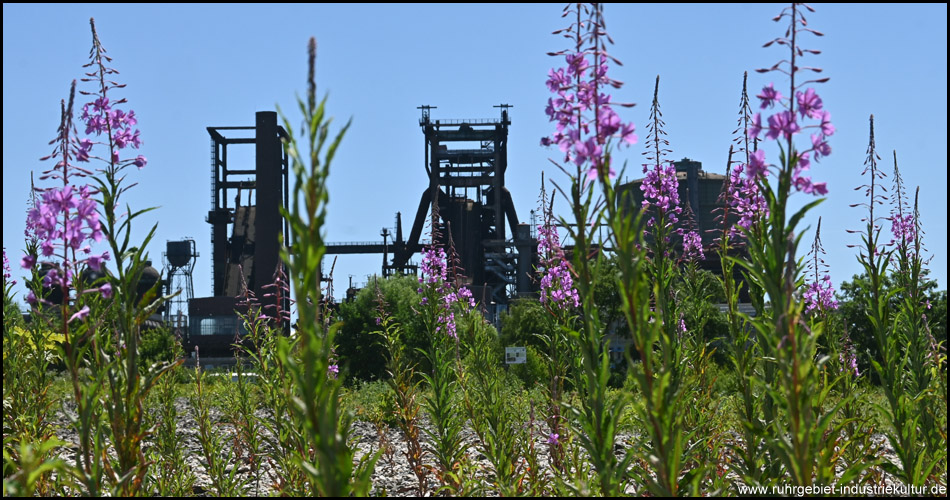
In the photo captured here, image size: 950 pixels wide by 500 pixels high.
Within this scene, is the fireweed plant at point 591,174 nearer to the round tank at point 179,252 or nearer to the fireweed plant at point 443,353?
the fireweed plant at point 443,353

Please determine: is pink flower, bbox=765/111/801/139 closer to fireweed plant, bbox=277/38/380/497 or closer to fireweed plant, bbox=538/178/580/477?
fireweed plant, bbox=277/38/380/497

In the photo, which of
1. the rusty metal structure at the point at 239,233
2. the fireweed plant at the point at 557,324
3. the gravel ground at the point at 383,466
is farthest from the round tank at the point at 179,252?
the fireweed plant at the point at 557,324

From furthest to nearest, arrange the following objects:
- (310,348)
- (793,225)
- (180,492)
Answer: (180,492)
(793,225)
(310,348)

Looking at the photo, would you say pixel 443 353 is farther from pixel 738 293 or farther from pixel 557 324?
pixel 738 293

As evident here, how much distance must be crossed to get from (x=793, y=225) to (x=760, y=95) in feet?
2.23

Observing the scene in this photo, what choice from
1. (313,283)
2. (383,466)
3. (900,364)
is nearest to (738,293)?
(900,364)

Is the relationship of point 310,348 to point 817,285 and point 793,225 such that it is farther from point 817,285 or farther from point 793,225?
point 817,285

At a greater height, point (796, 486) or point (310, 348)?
point (310, 348)

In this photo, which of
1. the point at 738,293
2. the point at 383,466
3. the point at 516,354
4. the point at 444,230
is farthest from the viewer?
the point at 444,230

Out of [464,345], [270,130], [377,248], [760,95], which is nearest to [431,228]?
[464,345]

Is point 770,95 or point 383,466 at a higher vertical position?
point 770,95

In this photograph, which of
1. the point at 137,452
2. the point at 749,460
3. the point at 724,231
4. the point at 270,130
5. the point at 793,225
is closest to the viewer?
the point at 793,225

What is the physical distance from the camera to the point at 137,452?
4543 mm

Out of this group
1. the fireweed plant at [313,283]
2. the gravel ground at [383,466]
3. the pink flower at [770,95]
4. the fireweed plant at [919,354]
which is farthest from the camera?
the gravel ground at [383,466]
